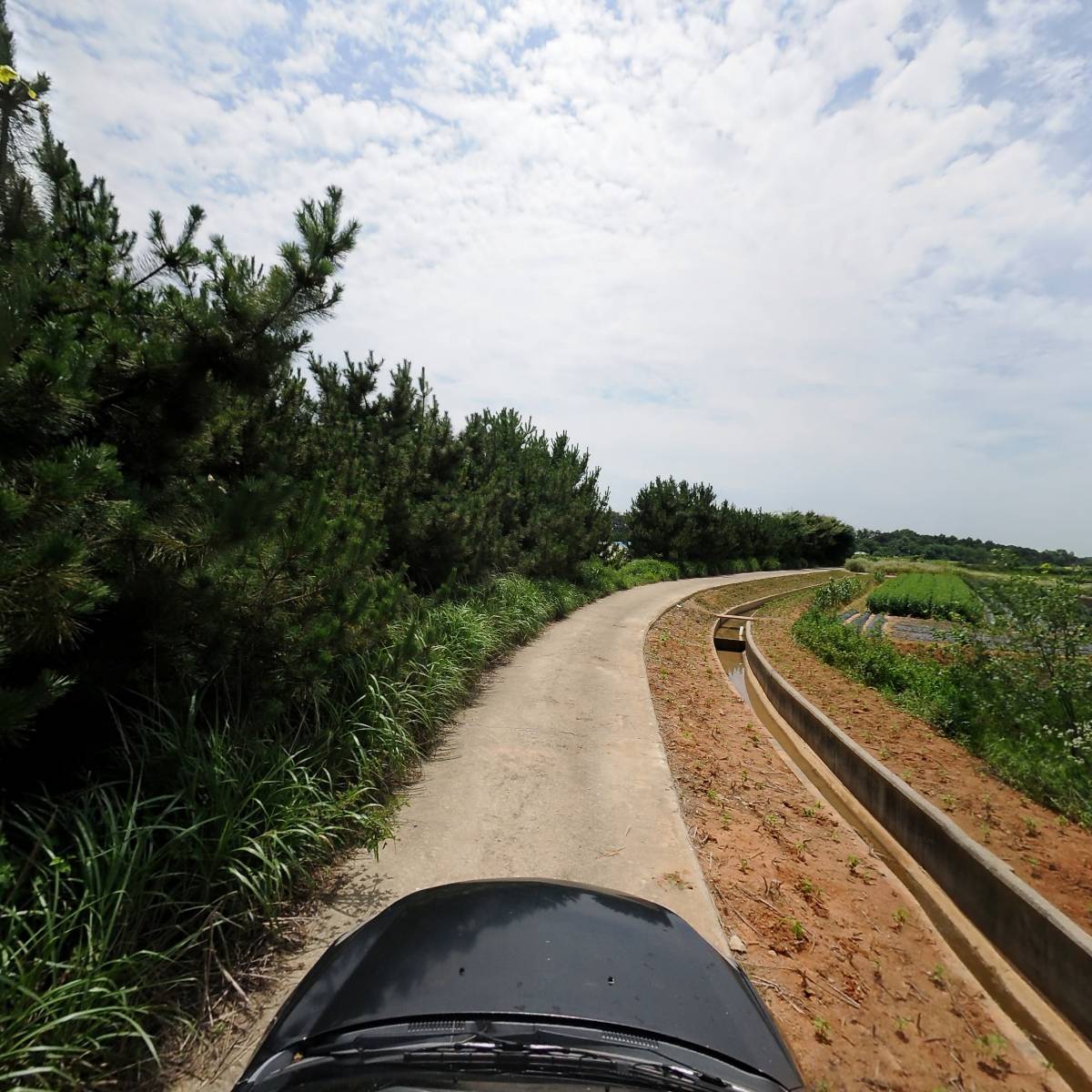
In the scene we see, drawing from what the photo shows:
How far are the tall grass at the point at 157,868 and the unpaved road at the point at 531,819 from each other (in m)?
0.27

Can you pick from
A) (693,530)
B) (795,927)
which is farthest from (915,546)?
(795,927)

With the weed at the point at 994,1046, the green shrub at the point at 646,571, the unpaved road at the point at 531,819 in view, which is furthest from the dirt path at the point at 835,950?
the green shrub at the point at 646,571

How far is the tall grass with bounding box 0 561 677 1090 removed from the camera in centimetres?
222

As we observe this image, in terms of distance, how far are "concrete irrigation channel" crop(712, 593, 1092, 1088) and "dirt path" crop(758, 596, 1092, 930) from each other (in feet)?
0.79

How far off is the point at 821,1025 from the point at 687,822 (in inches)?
75.9

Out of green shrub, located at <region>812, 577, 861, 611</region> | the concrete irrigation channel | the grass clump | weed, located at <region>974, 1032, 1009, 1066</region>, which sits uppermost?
green shrub, located at <region>812, 577, 861, 611</region>

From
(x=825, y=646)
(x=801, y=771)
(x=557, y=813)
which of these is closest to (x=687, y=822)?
(x=557, y=813)

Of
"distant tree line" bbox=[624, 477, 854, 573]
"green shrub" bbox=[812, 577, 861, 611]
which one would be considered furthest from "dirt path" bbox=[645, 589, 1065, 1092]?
"distant tree line" bbox=[624, 477, 854, 573]

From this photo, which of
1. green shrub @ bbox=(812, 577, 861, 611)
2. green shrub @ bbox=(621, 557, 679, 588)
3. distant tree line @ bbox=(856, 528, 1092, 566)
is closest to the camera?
green shrub @ bbox=(812, 577, 861, 611)

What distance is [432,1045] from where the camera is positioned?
1513 millimetres

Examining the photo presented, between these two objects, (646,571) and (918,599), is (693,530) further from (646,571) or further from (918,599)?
(918,599)

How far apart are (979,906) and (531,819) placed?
10.4ft

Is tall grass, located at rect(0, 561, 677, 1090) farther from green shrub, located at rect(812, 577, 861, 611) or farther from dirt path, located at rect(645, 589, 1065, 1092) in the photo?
green shrub, located at rect(812, 577, 861, 611)

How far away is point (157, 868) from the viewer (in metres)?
2.95
